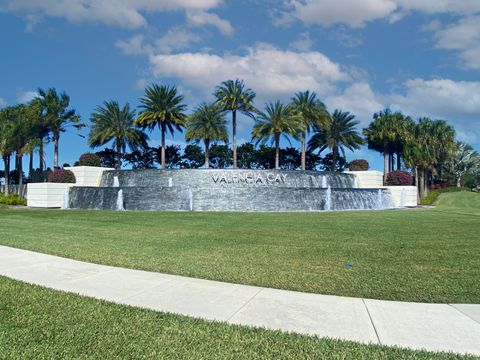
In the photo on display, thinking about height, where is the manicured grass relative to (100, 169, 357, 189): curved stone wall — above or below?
below

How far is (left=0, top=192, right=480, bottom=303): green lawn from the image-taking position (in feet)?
22.6

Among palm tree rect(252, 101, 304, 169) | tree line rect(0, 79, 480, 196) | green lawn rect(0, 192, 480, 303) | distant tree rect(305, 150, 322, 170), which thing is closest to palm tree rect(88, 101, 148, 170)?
tree line rect(0, 79, 480, 196)

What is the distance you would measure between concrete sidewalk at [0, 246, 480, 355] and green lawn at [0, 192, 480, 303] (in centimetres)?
57

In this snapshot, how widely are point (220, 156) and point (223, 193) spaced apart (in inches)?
1835

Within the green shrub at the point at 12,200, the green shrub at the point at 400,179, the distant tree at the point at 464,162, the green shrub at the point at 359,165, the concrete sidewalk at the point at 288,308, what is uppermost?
the distant tree at the point at 464,162

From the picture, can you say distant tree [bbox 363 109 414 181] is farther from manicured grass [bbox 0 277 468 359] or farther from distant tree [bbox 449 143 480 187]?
manicured grass [bbox 0 277 468 359]

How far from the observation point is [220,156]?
74.5 meters

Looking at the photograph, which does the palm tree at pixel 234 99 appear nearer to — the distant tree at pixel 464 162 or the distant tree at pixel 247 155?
the distant tree at pixel 247 155

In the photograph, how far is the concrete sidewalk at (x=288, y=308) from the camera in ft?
15.2

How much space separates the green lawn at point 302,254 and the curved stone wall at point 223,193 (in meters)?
12.2

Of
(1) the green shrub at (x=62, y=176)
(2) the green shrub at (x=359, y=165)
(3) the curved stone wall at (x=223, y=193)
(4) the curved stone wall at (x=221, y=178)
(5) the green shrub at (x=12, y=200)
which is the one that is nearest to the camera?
(3) the curved stone wall at (x=223, y=193)

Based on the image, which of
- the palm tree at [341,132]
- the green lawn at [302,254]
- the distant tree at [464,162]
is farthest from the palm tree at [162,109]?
the distant tree at [464,162]

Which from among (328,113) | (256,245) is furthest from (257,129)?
(256,245)

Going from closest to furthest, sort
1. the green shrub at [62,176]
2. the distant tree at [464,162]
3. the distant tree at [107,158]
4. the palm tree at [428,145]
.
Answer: the green shrub at [62,176] < the palm tree at [428,145] < the distant tree at [107,158] < the distant tree at [464,162]
